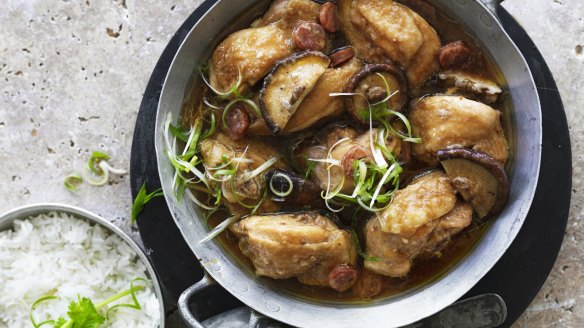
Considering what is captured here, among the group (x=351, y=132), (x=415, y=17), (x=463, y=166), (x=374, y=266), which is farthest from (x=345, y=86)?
(x=374, y=266)

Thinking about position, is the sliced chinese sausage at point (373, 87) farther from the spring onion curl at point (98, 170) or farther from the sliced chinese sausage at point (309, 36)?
the spring onion curl at point (98, 170)

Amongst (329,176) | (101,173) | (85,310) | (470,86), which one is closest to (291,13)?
(329,176)

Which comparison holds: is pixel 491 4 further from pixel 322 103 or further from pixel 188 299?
pixel 188 299

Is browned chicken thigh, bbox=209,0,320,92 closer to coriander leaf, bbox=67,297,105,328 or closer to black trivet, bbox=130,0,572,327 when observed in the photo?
black trivet, bbox=130,0,572,327

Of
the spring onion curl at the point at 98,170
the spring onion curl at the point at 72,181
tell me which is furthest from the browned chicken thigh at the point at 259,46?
the spring onion curl at the point at 72,181

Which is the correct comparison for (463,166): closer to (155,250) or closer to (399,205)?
(399,205)

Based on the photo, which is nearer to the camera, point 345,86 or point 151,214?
point 345,86

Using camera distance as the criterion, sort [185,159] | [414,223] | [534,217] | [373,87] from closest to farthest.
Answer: [414,223] < [373,87] < [185,159] < [534,217]

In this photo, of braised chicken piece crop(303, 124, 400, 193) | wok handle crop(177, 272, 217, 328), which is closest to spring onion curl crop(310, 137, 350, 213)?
braised chicken piece crop(303, 124, 400, 193)
